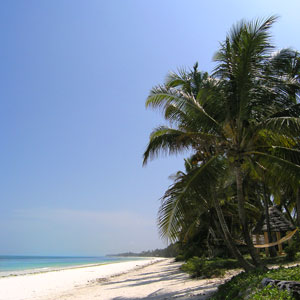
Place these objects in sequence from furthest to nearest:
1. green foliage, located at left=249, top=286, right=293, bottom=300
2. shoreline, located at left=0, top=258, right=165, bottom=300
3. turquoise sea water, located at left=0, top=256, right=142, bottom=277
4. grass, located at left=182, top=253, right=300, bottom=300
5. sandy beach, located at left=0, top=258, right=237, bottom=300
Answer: turquoise sea water, located at left=0, top=256, right=142, bottom=277 < shoreline, located at left=0, top=258, right=165, bottom=300 < sandy beach, located at left=0, top=258, right=237, bottom=300 < grass, located at left=182, top=253, right=300, bottom=300 < green foliage, located at left=249, top=286, right=293, bottom=300

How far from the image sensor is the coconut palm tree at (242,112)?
289 inches

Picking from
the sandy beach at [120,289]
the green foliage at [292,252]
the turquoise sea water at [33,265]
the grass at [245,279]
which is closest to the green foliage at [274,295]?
the grass at [245,279]

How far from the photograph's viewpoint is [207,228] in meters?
19.5

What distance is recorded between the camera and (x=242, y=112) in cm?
764

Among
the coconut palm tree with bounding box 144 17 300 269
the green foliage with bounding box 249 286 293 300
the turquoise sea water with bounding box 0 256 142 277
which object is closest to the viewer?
the green foliage with bounding box 249 286 293 300

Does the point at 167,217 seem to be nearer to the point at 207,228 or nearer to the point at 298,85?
the point at 298,85

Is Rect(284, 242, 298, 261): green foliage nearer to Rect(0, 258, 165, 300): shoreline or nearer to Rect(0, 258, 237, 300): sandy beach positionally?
Rect(0, 258, 237, 300): sandy beach

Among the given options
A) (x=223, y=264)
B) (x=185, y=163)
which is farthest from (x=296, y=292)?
(x=185, y=163)

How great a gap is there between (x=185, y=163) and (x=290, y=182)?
12100 millimetres

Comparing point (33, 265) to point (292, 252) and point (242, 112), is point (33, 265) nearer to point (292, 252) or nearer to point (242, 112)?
point (292, 252)

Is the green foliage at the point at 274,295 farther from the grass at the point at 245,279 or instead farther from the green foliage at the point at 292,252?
the green foliage at the point at 292,252

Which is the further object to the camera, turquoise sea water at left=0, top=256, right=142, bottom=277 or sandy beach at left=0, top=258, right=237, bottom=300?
turquoise sea water at left=0, top=256, right=142, bottom=277

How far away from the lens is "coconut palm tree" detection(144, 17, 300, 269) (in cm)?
733

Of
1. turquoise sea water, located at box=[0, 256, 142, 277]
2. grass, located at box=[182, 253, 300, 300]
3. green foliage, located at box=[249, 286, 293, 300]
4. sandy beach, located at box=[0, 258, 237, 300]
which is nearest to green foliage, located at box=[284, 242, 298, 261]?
grass, located at box=[182, 253, 300, 300]
